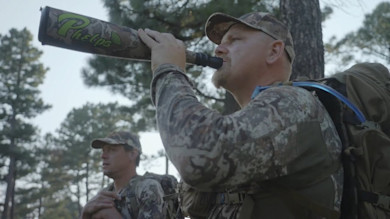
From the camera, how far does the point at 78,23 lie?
1908 millimetres

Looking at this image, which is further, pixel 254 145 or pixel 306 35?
pixel 306 35

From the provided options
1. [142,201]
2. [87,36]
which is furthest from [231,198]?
[142,201]

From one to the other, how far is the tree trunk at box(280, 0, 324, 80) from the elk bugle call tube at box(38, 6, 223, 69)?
8.28 feet

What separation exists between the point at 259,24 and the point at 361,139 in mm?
769

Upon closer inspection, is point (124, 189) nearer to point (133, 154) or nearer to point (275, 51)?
point (133, 154)

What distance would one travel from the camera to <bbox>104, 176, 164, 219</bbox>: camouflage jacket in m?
4.18

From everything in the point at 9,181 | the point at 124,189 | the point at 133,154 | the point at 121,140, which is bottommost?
the point at 9,181

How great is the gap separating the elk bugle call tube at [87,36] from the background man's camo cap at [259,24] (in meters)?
0.33

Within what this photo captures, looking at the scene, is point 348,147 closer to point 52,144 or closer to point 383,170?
point 383,170

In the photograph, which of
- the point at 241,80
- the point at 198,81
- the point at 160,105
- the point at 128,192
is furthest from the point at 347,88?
the point at 198,81

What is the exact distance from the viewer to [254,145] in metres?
1.48

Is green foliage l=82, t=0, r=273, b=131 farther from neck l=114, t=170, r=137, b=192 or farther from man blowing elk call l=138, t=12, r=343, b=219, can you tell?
man blowing elk call l=138, t=12, r=343, b=219

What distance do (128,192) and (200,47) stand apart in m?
5.12

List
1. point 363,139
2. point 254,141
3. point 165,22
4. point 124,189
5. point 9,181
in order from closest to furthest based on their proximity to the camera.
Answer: point 254,141 → point 363,139 → point 124,189 → point 165,22 → point 9,181
